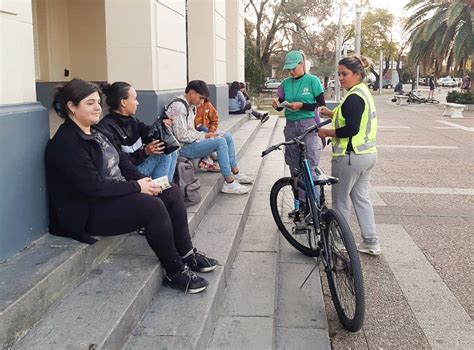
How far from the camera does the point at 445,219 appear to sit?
600 centimetres

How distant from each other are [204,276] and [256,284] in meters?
0.49

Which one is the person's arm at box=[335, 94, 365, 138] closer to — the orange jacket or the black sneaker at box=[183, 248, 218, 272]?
the black sneaker at box=[183, 248, 218, 272]

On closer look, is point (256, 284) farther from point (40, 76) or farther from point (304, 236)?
point (40, 76)

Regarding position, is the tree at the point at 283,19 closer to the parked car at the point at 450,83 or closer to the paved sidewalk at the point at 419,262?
the paved sidewalk at the point at 419,262

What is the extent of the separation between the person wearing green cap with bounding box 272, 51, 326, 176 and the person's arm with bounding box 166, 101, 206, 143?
969 mm

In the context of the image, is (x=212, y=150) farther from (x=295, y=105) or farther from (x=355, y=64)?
(x=355, y=64)

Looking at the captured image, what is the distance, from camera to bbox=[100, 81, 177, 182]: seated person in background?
160 inches

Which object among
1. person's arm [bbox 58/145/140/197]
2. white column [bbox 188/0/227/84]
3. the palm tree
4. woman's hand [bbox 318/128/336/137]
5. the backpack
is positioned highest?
the palm tree

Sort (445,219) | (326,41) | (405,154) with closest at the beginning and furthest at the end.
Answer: (445,219)
(405,154)
(326,41)

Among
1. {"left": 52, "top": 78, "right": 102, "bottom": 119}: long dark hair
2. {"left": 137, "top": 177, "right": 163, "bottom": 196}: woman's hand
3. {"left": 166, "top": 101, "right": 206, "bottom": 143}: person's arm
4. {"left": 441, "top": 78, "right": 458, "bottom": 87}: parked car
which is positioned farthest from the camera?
{"left": 441, "top": 78, "right": 458, "bottom": 87}: parked car

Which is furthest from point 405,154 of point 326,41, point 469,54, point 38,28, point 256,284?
point 326,41

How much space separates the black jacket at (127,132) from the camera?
13.2 ft

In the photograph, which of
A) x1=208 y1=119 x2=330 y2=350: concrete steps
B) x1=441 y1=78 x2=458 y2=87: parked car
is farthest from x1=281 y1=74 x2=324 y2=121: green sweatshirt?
x1=441 y1=78 x2=458 y2=87: parked car

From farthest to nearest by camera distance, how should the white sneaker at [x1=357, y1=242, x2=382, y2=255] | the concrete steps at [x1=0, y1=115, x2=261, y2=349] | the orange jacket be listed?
the orange jacket → the white sneaker at [x1=357, y1=242, x2=382, y2=255] → the concrete steps at [x1=0, y1=115, x2=261, y2=349]
